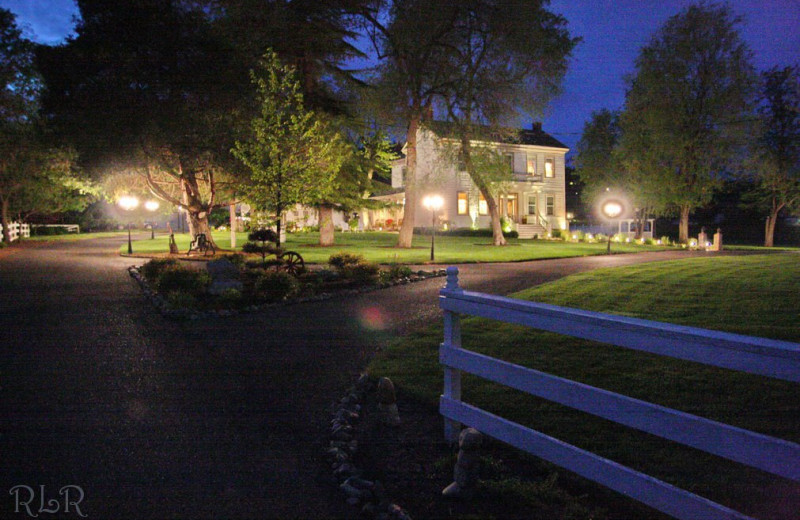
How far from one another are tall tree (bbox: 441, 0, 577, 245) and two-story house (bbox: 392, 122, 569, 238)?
10819mm

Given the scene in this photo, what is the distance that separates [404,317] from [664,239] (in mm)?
33574

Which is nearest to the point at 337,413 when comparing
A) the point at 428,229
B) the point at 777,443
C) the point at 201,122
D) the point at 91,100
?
the point at 777,443

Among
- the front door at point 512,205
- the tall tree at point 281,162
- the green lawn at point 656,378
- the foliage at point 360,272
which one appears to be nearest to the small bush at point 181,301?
the foliage at point 360,272

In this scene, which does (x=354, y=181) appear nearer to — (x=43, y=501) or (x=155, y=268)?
(x=155, y=268)

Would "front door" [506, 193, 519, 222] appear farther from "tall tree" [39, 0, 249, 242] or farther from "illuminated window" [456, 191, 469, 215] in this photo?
"tall tree" [39, 0, 249, 242]

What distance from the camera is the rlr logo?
3156 millimetres

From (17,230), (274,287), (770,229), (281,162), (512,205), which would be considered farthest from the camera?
(512,205)

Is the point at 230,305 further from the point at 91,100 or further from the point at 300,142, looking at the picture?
the point at 91,100

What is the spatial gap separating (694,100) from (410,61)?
18951 millimetres

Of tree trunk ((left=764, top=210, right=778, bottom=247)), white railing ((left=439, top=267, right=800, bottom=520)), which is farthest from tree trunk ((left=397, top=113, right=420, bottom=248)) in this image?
tree trunk ((left=764, top=210, right=778, bottom=247))

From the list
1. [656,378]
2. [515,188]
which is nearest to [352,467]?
[656,378]

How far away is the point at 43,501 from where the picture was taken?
325 cm

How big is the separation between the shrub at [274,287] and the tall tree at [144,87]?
1282 cm

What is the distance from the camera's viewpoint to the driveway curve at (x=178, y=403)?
3361 mm
